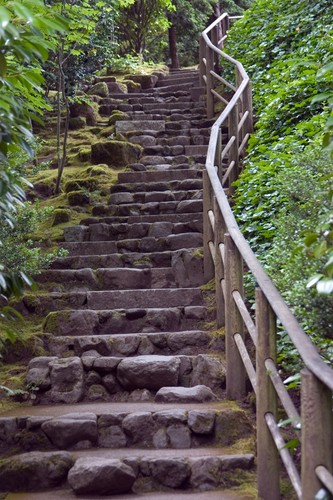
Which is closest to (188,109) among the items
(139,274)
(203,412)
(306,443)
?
(139,274)

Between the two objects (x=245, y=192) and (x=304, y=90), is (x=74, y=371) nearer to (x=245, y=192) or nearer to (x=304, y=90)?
(x=245, y=192)

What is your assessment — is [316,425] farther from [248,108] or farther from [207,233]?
[248,108]

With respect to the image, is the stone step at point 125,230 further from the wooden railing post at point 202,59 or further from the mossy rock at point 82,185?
the wooden railing post at point 202,59

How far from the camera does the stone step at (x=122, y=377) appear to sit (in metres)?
4.43

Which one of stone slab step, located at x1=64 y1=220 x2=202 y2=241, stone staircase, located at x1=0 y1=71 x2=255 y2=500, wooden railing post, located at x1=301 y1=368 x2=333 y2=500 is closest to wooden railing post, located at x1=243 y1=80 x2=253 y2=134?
stone staircase, located at x1=0 y1=71 x2=255 y2=500

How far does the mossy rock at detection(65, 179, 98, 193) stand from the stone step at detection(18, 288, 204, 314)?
2.61 m

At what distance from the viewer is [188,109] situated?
413 inches

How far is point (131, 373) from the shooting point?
4.43 metres

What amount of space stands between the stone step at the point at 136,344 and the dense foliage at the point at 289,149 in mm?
756

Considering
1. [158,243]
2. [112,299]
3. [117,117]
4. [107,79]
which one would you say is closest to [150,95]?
[107,79]

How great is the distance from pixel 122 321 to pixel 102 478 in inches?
76.7

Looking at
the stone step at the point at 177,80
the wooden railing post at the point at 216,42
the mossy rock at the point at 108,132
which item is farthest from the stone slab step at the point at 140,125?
the stone step at the point at 177,80

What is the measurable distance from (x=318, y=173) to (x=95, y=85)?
26.7 ft

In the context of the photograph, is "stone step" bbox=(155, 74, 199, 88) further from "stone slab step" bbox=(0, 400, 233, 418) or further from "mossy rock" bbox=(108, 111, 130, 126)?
"stone slab step" bbox=(0, 400, 233, 418)
